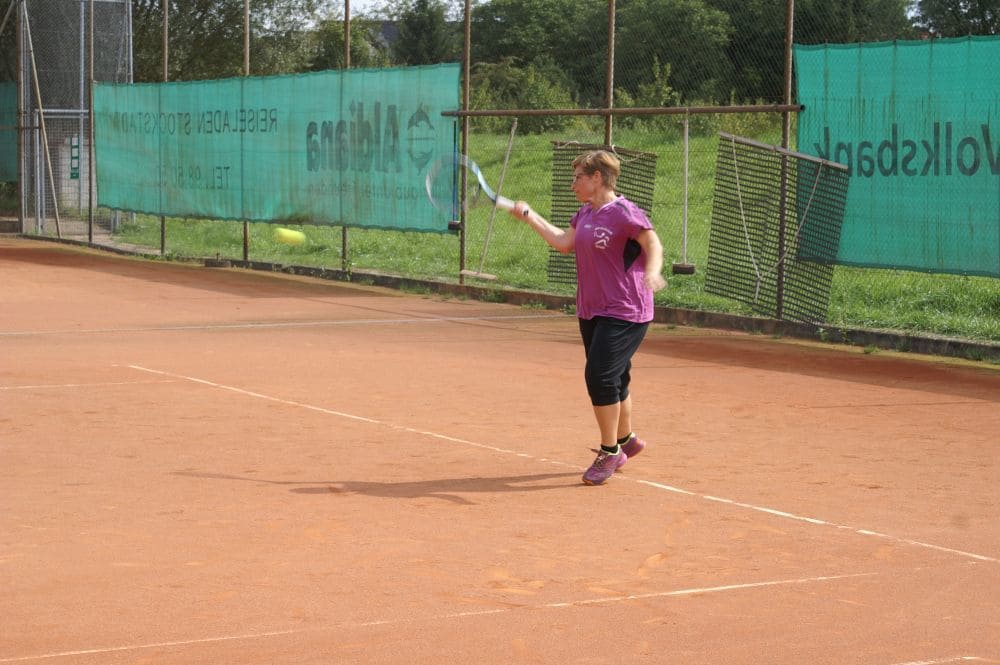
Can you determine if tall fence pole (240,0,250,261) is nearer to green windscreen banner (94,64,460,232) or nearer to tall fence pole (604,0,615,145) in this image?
green windscreen banner (94,64,460,232)

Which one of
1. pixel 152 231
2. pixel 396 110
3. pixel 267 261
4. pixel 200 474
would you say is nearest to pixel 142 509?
pixel 200 474

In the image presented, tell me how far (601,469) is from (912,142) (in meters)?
6.90

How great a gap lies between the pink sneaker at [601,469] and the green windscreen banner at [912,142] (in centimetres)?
619

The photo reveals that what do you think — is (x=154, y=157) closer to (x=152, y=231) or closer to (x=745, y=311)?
(x=152, y=231)

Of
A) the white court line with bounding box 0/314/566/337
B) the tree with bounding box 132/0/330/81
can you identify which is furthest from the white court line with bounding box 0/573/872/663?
the tree with bounding box 132/0/330/81

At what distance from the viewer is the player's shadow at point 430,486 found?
24.1ft

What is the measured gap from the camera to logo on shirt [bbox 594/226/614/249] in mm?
7785

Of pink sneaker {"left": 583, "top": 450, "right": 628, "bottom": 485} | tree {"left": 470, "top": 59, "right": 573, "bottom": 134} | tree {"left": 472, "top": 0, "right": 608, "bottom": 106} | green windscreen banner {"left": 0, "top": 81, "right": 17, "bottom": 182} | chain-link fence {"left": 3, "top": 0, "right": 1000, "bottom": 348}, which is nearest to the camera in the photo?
pink sneaker {"left": 583, "top": 450, "right": 628, "bottom": 485}

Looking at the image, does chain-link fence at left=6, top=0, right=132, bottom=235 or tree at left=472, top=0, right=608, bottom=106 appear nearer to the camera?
tree at left=472, top=0, right=608, bottom=106

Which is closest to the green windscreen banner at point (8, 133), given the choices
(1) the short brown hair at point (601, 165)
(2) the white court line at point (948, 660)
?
(1) the short brown hair at point (601, 165)

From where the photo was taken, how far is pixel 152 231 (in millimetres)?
29719

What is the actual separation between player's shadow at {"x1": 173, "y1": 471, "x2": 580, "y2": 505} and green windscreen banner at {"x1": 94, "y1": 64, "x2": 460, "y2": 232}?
1113cm

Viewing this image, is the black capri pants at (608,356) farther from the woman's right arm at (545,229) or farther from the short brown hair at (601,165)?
the short brown hair at (601,165)

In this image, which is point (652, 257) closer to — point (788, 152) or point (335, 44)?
point (788, 152)
